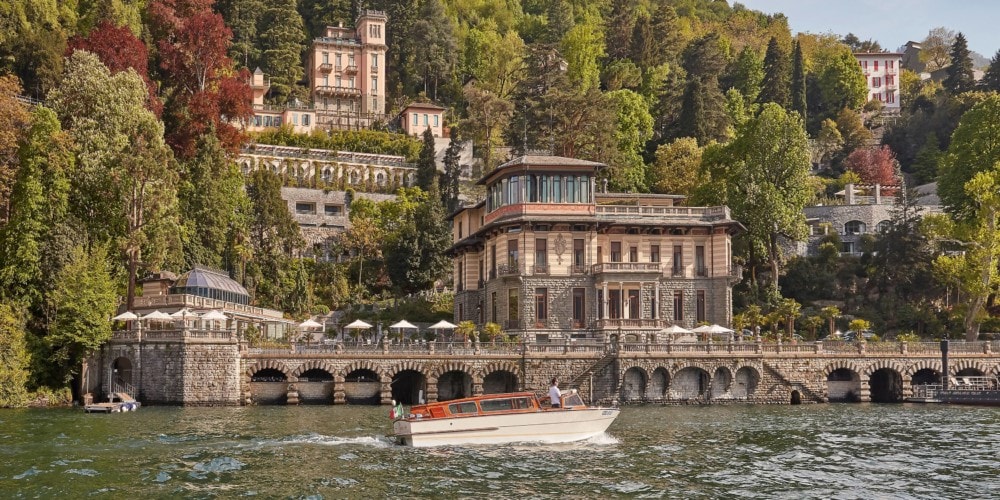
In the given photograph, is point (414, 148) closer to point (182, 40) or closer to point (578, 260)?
point (182, 40)

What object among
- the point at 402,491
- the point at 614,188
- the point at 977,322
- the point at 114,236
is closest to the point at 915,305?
the point at 977,322

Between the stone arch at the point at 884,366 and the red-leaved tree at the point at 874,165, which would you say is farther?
the red-leaved tree at the point at 874,165

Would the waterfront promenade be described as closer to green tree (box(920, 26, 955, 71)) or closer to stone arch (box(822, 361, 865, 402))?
stone arch (box(822, 361, 865, 402))

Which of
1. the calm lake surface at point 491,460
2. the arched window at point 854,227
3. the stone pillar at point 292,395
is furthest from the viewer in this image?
the arched window at point 854,227

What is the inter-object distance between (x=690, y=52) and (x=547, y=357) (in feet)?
263

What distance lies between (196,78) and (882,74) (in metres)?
100

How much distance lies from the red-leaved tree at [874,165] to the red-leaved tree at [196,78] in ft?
217

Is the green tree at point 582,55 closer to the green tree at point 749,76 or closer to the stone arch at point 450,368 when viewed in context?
the green tree at point 749,76

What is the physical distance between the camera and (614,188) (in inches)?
3792

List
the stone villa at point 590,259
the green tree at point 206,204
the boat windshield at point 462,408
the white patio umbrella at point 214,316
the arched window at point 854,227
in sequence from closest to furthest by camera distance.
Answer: the boat windshield at point 462,408 < the white patio umbrella at point 214,316 < the stone villa at point 590,259 < the green tree at point 206,204 < the arched window at point 854,227

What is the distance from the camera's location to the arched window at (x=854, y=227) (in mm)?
98250

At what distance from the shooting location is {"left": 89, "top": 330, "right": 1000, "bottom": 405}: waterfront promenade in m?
57.8

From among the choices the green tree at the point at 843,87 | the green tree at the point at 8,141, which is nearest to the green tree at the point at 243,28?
the green tree at the point at 8,141

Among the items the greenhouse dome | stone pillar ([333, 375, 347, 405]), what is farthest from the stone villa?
the greenhouse dome
